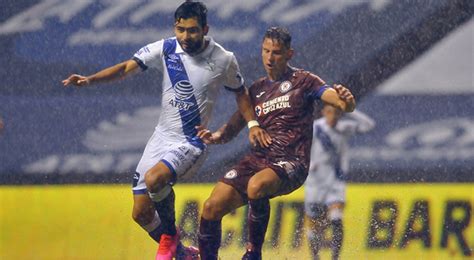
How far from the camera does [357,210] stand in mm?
11789

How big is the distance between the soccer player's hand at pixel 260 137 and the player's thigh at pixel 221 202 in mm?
359

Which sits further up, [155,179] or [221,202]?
[155,179]

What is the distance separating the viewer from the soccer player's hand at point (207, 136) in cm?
838

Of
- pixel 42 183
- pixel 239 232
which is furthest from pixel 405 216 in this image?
pixel 42 183

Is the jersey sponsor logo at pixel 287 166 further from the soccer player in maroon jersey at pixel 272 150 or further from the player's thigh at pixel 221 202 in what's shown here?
the player's thigh at pixel 221 202

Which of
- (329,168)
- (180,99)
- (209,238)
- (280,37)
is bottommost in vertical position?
(209,238)

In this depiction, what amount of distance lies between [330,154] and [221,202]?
3.77 meters

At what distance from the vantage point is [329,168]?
1187 cm

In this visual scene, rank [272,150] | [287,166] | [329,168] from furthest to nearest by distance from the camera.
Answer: [329,168] < [272,150] < [287,166]

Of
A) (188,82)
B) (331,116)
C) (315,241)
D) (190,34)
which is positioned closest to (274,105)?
(188,82)

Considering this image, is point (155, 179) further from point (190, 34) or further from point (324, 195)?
point (324, 195)

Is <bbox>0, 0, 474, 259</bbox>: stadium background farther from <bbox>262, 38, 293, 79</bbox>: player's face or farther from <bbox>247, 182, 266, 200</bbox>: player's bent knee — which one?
<bbox>247, 182, 266, 200</bbox>: player's bent knee

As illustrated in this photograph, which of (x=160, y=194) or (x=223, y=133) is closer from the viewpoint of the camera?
(x=160, y=194)

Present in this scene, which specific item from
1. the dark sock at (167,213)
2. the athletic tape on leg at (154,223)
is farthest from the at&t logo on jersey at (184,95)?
the athletic tape on leg at (154,223)
